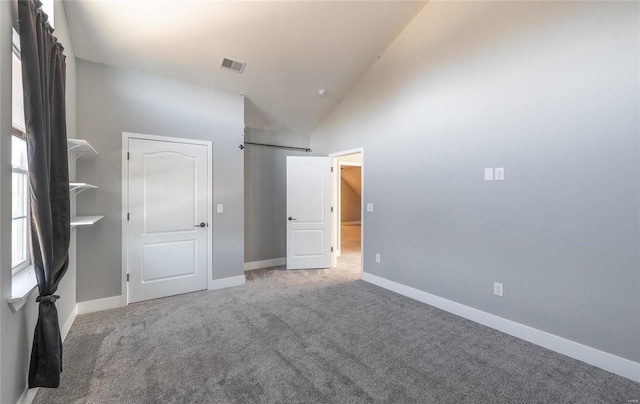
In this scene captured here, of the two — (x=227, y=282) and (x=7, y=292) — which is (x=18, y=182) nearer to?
(x=7, y=292)

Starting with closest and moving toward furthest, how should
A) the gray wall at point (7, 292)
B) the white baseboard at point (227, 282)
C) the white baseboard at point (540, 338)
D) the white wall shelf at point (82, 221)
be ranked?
the gray wall at point (7, 292)
the white baseboard at point (540, 338)
the white wall shelf at point (82, 221)
the white baseboard at point (227, 282)

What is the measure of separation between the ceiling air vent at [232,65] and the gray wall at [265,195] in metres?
1.31

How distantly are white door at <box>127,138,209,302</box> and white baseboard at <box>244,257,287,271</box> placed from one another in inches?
43.2

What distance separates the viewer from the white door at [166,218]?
3314 mm

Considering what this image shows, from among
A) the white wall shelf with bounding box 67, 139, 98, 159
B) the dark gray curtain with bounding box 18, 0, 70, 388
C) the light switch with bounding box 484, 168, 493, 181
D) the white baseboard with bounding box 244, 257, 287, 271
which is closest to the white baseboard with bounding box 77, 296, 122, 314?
the dark gray curtain with bounding box 18, 0, 70, 388

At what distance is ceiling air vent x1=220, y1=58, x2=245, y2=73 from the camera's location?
340 cm

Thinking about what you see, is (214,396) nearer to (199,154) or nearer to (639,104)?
(199,154)

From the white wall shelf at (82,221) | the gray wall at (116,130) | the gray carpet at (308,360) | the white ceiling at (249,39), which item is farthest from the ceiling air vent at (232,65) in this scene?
the gray carpet at (308,360)

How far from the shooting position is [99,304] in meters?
3.11

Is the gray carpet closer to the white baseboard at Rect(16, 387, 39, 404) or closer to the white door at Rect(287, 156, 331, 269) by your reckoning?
the white baseboard at Rect(16, 387, 39, 404)

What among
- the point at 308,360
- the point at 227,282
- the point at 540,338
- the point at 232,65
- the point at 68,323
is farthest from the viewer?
the point at 227,282

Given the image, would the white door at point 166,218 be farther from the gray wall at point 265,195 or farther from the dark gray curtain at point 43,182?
the dark gray curtain at point 43,182

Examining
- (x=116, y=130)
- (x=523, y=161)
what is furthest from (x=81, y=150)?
(x=523, y=161)

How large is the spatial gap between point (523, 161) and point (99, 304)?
4.71m
